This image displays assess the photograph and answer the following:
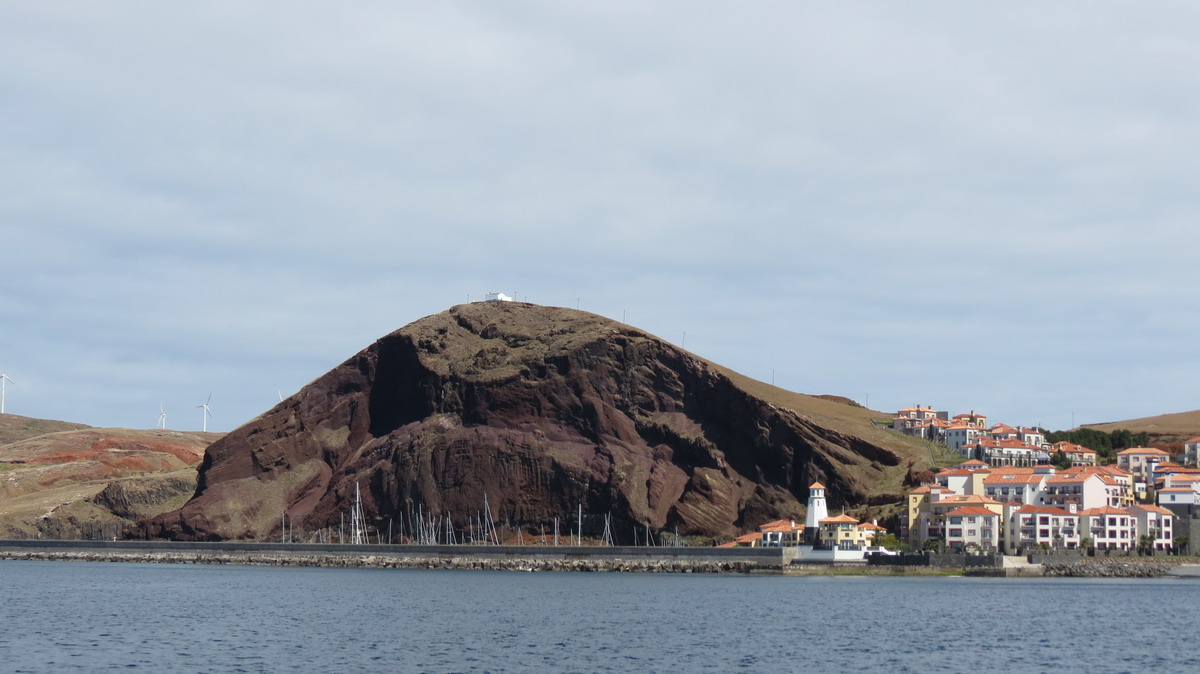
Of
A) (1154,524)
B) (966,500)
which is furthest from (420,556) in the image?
(1154,524)

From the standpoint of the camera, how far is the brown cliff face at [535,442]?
158 meters

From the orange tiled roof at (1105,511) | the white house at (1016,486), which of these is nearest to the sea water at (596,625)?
the orange tiled roof at (1105,511)

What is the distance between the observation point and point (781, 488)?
157750mm

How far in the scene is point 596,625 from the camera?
7281 centimetres

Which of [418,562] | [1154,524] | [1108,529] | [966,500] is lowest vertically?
[418,562]

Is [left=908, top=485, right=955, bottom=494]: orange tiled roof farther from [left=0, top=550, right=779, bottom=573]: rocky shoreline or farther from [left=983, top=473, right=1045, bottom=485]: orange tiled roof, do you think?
[left=0, top=550, right=779, bottom=573]: rocky shoreline

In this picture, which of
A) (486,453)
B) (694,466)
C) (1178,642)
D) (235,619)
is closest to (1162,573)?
(694,466)

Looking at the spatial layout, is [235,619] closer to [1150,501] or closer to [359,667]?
[359,667]

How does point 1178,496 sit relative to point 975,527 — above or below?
above

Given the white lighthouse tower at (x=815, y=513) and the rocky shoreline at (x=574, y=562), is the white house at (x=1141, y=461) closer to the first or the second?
the rocky shoreline at (x=574, y=562)

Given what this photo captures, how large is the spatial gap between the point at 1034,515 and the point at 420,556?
66.2 meters

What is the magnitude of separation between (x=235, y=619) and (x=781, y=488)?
92.5m

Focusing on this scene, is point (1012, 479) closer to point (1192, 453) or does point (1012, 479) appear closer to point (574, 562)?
point (1192, 453)

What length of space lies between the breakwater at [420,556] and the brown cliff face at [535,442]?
27.0 feet
